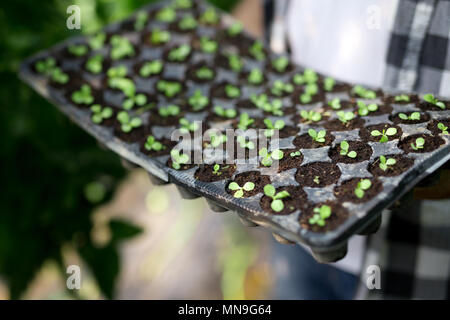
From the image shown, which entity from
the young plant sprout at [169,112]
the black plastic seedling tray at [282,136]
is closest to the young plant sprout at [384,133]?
the black plastic seedling tray at [282,136]

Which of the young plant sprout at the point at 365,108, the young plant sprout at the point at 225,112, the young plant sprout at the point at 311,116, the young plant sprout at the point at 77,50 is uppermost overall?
the young plant sprout at the point at 77,50

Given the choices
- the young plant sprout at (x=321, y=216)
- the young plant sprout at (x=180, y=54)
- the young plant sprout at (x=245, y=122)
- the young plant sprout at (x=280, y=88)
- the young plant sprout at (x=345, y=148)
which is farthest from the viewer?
the young plant sprout at (x=180, y=54)

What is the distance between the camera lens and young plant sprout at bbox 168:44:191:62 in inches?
35.8

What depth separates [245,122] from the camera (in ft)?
2.34

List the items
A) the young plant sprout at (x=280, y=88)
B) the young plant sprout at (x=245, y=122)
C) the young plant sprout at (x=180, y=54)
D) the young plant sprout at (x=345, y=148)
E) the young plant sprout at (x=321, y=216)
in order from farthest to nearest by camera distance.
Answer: the young plant sprout at (x=180, y=54) < the young plant sprout at (x=280, y=88) < the young plant sprout at (x=245, y=122) < the young plant sprout at (x=345, y=148) < the young plant sprout at (x=321, y=216)

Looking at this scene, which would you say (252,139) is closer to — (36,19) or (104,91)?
(104,91)

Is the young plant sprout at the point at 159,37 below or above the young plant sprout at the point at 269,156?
above

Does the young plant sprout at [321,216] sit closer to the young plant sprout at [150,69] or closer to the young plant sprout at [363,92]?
the young plant sprout at [363,92]

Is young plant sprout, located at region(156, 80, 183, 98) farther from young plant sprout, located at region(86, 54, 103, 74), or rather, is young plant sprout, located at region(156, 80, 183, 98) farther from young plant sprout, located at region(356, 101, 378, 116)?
young plant sprout, located at region(356, 101, 378, 116)

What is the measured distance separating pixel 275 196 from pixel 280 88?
321mm

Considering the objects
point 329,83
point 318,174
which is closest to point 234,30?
point 329,83

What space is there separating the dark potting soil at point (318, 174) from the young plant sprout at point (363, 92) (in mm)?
193

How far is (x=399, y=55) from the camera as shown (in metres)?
0.79

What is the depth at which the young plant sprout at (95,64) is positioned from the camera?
0.87m
